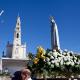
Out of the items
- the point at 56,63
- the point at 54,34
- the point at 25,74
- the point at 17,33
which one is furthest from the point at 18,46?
the point at 25,74

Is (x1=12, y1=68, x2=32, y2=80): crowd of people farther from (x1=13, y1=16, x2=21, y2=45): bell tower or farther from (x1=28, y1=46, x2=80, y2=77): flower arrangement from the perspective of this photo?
(x1=13, y1=16, x2=21, y2=45): bell tower

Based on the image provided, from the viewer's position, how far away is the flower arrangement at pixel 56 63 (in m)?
15.7

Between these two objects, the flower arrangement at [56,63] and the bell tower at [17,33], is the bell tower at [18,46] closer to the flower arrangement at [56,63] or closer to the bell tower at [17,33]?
the bell tower at [17,33]

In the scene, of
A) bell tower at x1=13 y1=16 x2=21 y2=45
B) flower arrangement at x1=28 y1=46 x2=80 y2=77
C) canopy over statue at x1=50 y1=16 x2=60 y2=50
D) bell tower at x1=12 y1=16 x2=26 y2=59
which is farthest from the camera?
bell tower at x1=12 y1=16 x2=26 y2=59

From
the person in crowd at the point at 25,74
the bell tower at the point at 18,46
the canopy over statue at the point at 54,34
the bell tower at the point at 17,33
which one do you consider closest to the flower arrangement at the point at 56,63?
the person in crowd at the point at 25,74

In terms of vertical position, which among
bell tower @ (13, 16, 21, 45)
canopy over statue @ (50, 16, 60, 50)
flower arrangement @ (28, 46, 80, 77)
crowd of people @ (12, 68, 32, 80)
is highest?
bell tower @ (13, 16, 21, 45)

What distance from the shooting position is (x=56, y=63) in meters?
15.6

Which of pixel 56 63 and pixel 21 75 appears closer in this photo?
pixel 21 75

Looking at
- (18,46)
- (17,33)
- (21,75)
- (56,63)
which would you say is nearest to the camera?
(21,75)

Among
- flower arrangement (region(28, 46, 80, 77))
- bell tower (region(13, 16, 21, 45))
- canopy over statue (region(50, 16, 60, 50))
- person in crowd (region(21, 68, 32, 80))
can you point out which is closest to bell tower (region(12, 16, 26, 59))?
bell tower (region(13, 16, 21, 45))

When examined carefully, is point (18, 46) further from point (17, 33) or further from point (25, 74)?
point (25, 74)

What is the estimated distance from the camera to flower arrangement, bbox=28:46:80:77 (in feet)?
51.5

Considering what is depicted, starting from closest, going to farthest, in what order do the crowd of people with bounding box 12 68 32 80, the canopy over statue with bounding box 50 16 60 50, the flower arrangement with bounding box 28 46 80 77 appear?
1. the crowd of people with bounding box 12 68 32 80
2. the flower arrangement with bounding box 28 46 80 77
3. the canopy over statue with bounding box 50 16 60 50

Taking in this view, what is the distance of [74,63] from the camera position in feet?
53.3
